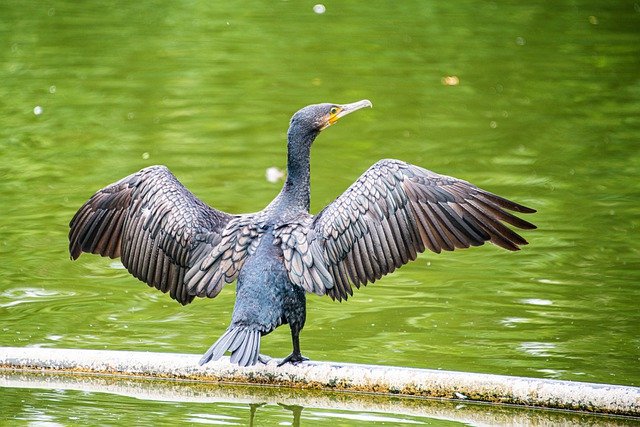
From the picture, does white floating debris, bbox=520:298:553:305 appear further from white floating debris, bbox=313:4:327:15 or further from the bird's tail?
white floating debris, bbox=313:4:327:15

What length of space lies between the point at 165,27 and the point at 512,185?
277 inches

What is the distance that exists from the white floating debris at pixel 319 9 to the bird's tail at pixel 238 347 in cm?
1120

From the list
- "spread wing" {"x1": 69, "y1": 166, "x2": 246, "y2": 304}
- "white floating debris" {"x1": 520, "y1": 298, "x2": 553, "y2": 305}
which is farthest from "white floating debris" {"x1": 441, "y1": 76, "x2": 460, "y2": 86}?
"spread wing" {"x1": 69, "y1": 166, "x2": 246, "y2": 304}

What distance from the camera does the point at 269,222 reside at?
5.75 meters

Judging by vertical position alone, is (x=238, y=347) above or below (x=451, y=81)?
below

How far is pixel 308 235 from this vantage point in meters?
5.67

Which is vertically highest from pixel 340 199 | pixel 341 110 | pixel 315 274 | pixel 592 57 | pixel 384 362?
pixel 592 57

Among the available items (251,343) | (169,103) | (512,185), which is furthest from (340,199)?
(169,103)

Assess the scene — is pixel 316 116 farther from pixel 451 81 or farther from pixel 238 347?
pixel 451 81

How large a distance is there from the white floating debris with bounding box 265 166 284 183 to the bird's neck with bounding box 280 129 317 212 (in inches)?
153

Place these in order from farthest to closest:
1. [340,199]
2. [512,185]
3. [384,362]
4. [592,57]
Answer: [592,57] → [512,185] → [384,362] → [340,199]

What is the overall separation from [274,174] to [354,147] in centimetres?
115

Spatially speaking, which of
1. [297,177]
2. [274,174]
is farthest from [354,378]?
[274,174]

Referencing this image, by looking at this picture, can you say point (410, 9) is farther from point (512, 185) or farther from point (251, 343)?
point (251, 343)
